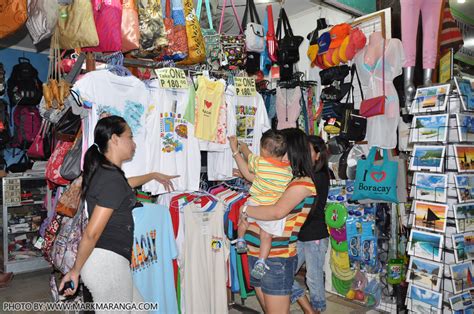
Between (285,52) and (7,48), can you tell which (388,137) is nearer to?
(285,52)

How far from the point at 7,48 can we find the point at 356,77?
24.2 feet

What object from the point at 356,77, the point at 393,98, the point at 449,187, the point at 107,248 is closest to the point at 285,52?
the point at 356,77

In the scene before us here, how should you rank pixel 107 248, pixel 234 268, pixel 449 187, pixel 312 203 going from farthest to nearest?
pixel 234 268 → pixel 449 187 → pixel 312 203 → pixel 107 248

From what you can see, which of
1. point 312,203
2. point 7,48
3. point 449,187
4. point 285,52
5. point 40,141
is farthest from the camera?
point 7,48

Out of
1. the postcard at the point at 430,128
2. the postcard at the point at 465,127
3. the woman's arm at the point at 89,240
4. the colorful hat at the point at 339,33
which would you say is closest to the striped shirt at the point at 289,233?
the woman's arm at the point at 89,240

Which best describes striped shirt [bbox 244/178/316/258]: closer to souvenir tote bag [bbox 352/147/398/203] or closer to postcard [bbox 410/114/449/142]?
postcard [bbox 410/114/449/142]

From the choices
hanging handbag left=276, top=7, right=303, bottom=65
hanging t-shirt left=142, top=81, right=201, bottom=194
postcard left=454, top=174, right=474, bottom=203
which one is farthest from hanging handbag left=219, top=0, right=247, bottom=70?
postcard left=454, top=174, right=474, bottom=203

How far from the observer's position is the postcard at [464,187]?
3.11m

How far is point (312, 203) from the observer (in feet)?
8.43

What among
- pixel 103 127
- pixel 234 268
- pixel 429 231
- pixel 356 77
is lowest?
pixel 234 268

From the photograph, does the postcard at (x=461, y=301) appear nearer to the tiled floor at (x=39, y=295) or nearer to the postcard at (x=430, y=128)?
the tiled floor at (x=39, y=295)

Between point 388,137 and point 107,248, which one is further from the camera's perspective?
point 388,137

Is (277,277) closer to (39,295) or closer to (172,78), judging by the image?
(172,78)

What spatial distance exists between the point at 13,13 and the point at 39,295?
3597 millimetres
